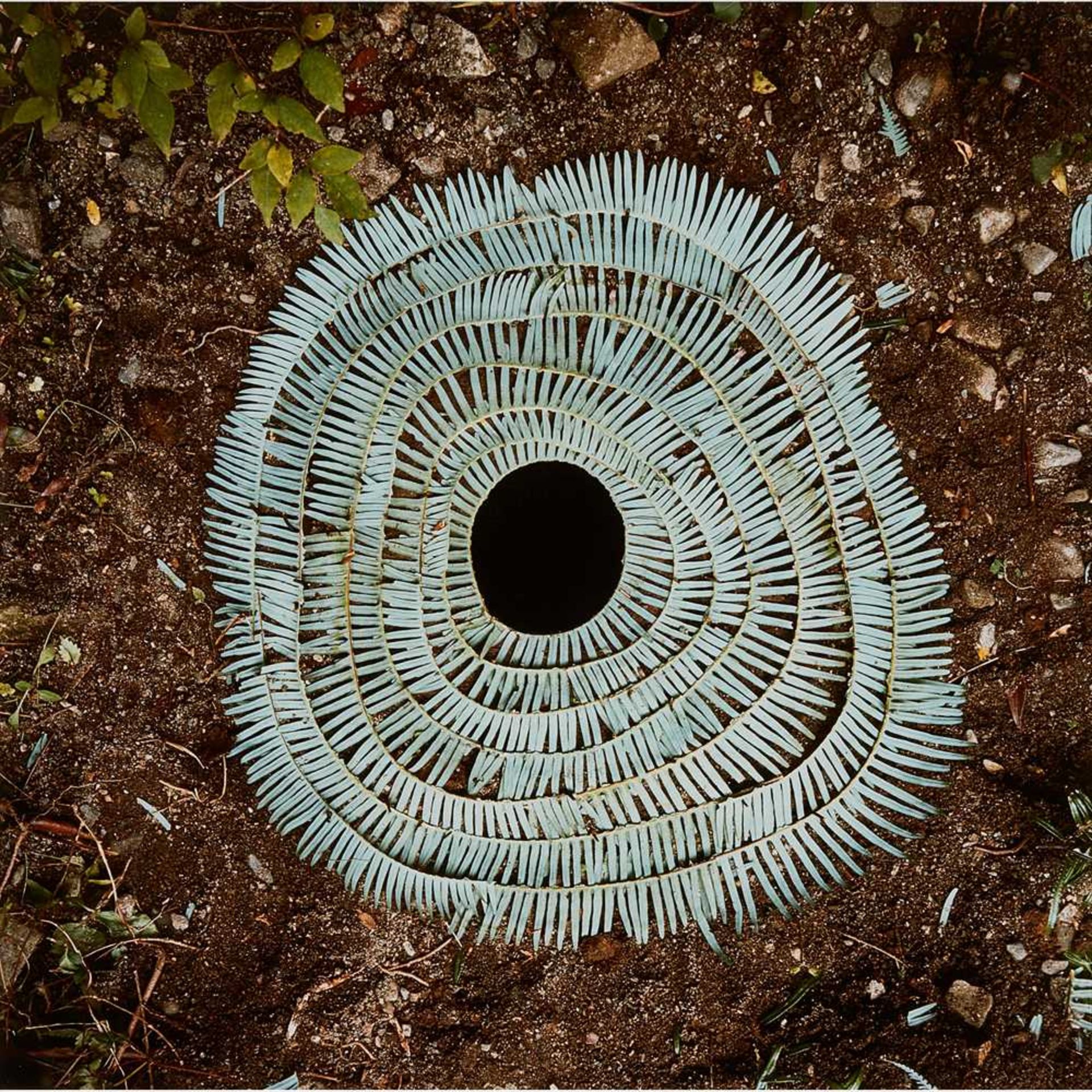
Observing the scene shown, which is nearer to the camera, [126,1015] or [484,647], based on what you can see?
[484,647]

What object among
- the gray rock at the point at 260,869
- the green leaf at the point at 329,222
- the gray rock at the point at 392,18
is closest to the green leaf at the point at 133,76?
the green leaf at the point at 329,222

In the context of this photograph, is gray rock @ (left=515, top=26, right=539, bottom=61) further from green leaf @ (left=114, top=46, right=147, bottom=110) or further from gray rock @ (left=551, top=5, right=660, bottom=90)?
green leaf @ (left=114, top=46, right=147, bottom=110)

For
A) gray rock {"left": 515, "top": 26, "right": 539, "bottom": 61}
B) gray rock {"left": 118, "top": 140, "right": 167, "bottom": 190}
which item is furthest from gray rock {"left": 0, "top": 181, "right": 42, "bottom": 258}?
gray rock {"left": 515, "top": 26, "right": 539, "bottom": 61}

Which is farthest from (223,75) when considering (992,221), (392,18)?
(992,221)

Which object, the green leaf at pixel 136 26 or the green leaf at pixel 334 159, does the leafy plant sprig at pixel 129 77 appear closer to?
the green leaf at pixel 136 26

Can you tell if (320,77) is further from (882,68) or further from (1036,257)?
(1036,257)

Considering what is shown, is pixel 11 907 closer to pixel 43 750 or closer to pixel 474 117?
pixel 43 750

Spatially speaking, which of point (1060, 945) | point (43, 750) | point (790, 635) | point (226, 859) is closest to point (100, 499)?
point (43, 750)
